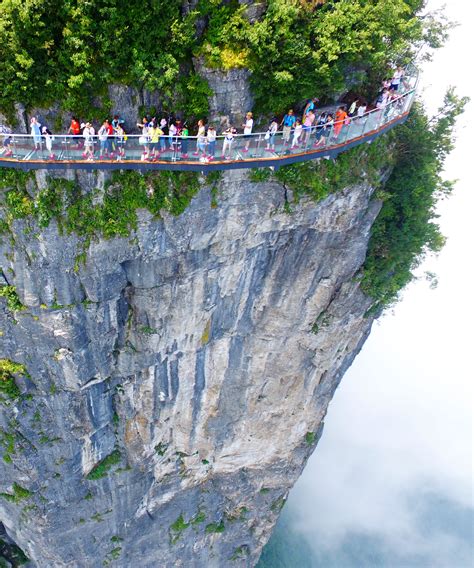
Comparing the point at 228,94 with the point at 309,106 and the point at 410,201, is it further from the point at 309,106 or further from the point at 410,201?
the point at 410,201

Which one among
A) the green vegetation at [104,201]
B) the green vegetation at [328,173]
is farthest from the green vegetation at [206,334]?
the green vegetation at [328,173]

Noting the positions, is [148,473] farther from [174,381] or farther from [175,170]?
[175,170]

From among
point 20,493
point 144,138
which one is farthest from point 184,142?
point 20,493

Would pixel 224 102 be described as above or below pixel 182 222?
above

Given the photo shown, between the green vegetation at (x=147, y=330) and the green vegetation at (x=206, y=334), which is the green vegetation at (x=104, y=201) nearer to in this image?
the green vegetation at (x=147, y=330)

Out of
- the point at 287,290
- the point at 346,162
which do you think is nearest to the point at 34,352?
the point at 287,290

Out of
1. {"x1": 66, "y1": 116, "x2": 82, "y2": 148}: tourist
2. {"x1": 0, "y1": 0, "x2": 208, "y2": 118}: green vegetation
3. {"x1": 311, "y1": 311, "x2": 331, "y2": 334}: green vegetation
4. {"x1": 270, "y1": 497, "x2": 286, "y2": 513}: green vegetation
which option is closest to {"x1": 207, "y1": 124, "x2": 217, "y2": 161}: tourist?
{"x1": 0, "y1": 0, "x2": 208, "y2": 118}: green vegetation
